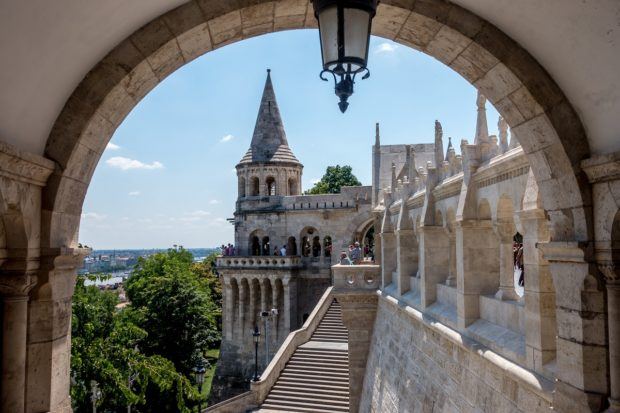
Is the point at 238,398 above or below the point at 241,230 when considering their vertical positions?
below

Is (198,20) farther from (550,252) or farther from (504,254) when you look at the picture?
(504,254)

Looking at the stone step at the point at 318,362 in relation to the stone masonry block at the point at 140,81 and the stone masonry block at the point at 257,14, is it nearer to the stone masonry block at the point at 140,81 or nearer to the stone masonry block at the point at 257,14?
the stone masonry block at the point at 140,81

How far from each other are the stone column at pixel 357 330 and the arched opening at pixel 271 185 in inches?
706

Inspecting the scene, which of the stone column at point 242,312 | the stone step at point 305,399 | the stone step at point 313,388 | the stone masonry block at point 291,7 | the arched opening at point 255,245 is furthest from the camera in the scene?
the arched opening at point 255,245

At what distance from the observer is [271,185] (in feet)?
117

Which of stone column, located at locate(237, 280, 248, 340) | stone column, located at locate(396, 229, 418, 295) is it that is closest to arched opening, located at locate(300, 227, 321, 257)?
stone column, located at locate(237, 280, 248, 340)

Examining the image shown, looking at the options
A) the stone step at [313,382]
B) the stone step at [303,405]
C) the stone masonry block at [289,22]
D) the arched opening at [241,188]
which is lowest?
the stone step at [303,405]

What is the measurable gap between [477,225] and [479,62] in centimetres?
456

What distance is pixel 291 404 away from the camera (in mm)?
19219

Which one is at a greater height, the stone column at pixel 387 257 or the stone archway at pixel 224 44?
the stone archway at pixel 224 44

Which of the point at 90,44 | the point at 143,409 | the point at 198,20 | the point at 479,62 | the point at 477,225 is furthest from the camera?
the point at 143,409

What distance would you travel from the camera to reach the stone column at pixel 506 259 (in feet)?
24.5

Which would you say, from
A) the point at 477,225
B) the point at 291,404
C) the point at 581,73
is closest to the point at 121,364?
the point at 291,404

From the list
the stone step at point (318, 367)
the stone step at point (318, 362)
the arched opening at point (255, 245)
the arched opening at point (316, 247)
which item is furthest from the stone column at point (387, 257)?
the arched opening at point (255, 245)
